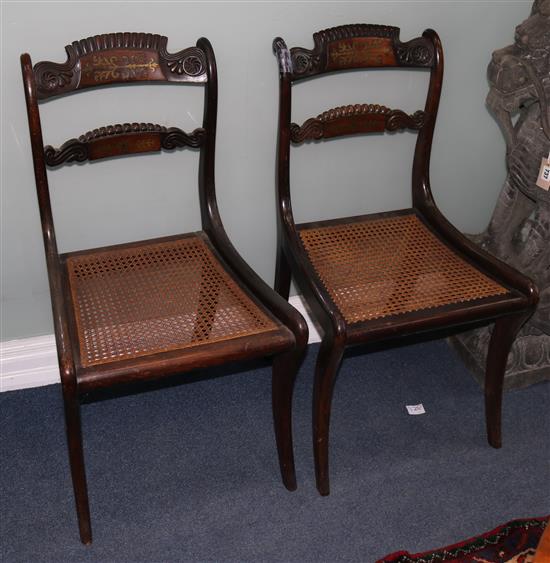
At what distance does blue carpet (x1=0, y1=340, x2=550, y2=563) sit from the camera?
175cm

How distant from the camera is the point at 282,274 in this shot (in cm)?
201

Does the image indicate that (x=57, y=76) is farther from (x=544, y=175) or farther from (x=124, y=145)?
(x=544, y=175)

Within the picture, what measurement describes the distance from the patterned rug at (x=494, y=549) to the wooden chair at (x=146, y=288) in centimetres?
36

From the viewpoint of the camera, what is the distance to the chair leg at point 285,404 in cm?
165

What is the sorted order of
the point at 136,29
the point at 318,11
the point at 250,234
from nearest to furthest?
the point at 136,29, the point at 318,11, the point at 250,234

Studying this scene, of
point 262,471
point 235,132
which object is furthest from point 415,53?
point 262,471

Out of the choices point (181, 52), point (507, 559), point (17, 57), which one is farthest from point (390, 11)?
point (507, 559)

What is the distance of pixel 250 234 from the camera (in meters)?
2.14

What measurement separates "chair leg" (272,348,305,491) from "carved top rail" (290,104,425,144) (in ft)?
1.79

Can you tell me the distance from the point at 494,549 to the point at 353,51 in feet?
4.07

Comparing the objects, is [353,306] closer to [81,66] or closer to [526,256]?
[526,256]

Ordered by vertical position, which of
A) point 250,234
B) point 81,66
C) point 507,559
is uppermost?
point 81,66

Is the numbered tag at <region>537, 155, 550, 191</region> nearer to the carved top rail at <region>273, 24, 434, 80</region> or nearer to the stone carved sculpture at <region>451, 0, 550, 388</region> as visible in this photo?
the stone carved sculpture at <region>451, 0, 550, 388</region>

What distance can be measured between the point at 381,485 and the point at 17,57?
1356 mm
